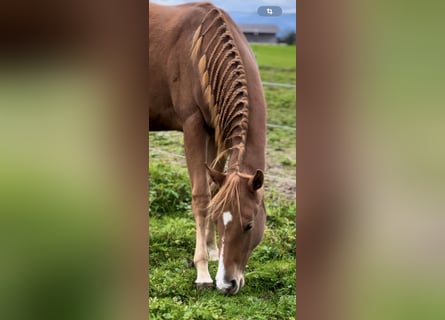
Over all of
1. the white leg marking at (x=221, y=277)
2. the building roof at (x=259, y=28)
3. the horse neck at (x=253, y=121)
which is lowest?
the white leg marking at (x=221, y=277)

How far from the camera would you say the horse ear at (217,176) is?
1835 mm

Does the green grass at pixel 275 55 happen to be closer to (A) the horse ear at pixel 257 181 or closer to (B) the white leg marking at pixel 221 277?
(A) the horse ear at pixel 257 181

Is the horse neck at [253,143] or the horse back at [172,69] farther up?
the horse back at [172,69]

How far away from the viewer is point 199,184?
1878 millimetres

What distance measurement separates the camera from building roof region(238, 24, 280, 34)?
1.85 m

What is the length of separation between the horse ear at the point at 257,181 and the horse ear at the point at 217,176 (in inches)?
3.3

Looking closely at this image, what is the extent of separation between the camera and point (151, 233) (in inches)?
73.6

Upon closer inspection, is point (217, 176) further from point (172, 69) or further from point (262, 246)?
point (172, 69)
